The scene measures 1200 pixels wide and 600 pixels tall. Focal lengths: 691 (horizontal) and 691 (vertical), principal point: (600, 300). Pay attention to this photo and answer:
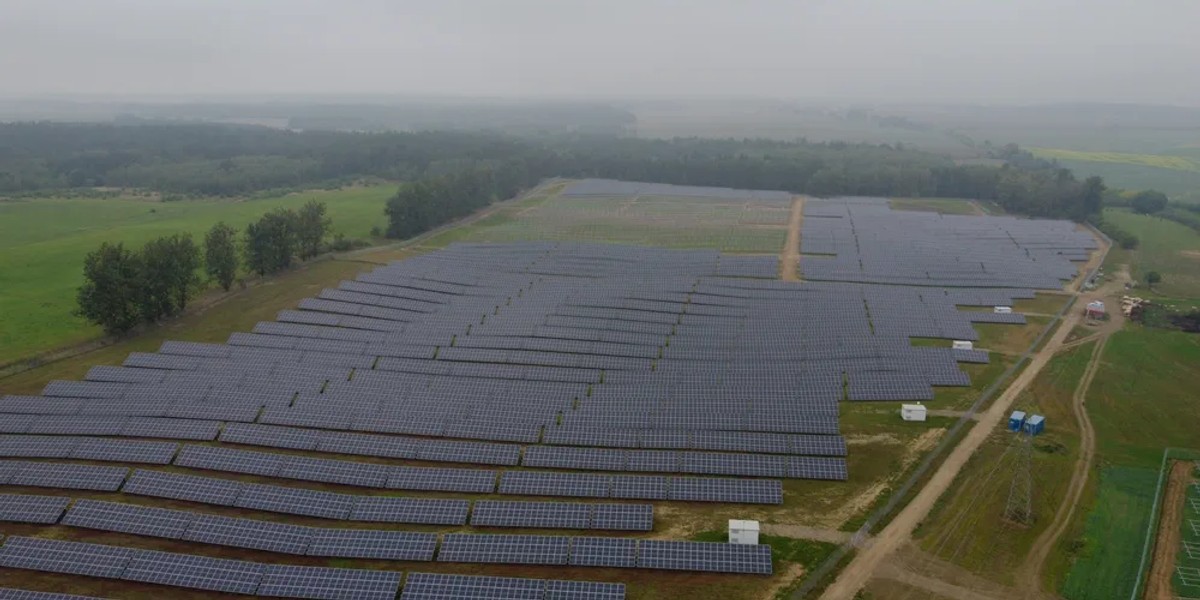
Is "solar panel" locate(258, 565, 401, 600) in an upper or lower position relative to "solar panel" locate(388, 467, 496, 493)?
lower

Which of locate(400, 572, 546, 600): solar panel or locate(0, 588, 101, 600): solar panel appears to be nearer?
locate(0, 588, 101, 600): solar panel

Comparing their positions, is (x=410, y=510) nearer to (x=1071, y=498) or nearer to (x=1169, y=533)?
(x=1071, y=498)

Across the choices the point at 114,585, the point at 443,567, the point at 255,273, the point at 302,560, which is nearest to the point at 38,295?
the point at 255,273

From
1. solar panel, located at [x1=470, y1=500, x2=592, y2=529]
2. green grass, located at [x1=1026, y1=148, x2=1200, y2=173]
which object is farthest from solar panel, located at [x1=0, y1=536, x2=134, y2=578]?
green grass, located at [x1=1026, y1=148, x2=1200, y2=173]

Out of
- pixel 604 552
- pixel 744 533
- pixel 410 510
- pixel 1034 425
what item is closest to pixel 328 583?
pixel 410 510

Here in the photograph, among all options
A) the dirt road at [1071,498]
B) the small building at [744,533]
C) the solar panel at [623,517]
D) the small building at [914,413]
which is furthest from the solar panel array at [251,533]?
the small building at [914,413]

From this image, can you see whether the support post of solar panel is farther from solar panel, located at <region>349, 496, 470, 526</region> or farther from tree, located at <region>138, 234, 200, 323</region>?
tree, located at <region>138, 234, 200, 323</region>

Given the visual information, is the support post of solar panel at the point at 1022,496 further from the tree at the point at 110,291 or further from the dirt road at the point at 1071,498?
the tree at the point at 110,291
